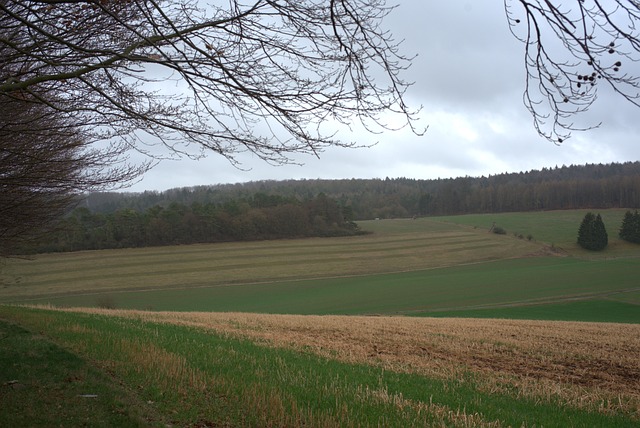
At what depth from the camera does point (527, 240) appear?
75625 mm

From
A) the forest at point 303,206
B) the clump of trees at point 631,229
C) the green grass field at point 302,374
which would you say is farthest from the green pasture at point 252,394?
the clump of trees at point 631,229

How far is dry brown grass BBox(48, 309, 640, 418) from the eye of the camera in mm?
7535

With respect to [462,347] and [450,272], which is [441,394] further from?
[450,272]

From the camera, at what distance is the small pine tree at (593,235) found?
6962cm

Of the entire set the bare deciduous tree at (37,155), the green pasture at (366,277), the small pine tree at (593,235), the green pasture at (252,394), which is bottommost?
the green pasture at (366,277)

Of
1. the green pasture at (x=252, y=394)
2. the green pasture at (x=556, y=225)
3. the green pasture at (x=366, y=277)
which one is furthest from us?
the green pasture at (x=556, y=225)

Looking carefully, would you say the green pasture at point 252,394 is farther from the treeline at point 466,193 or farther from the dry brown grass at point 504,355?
the treeline at point 466,193

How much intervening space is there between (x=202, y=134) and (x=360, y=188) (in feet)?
472

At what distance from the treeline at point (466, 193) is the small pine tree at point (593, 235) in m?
32.4

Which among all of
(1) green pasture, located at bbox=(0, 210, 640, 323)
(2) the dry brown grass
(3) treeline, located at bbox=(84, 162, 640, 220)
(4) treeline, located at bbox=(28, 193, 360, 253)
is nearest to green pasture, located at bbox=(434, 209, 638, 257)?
(1) green pasture, located at bbox=(0, 210, 640, 323)

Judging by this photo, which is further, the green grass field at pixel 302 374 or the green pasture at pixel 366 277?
the green pasture at pixel 366 277

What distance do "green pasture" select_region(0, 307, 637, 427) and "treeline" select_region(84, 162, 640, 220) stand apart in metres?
66.7

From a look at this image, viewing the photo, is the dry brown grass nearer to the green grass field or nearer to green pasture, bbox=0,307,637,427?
the green grass field

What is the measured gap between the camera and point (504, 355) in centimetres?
1102
